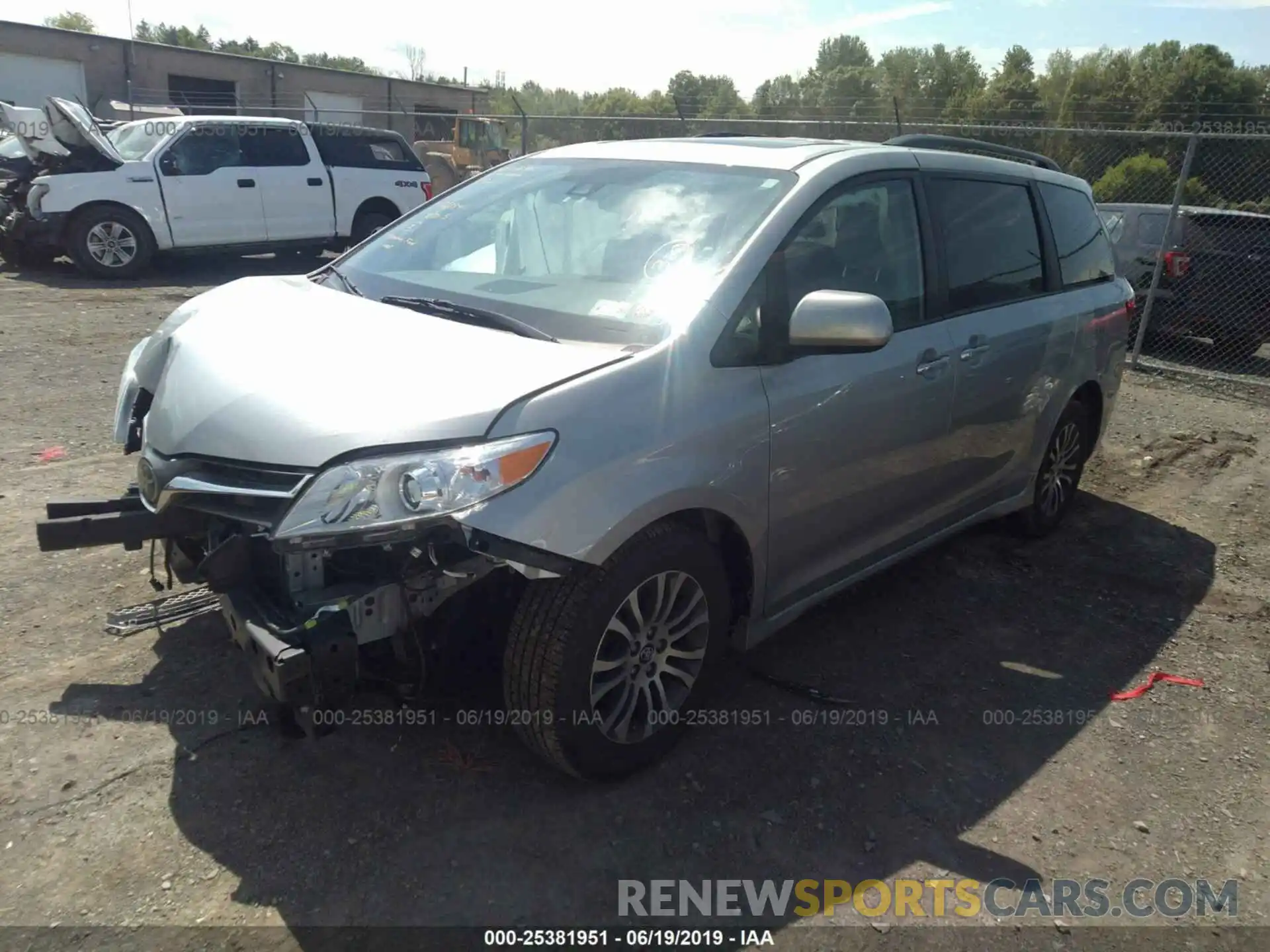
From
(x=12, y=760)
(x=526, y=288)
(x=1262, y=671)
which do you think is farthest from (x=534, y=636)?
(x=1262, y=671)

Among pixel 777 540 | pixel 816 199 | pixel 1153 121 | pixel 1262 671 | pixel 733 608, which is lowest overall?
pixel 1262 671

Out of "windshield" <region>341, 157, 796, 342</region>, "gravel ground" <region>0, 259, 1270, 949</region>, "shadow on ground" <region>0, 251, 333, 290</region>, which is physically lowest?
"gravel ground" <region>0, 259, 1270, 949</region>

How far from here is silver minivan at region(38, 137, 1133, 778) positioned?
246 cm

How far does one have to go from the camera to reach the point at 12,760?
291 cm

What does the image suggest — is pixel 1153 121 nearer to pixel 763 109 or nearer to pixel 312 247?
pixel 763 109

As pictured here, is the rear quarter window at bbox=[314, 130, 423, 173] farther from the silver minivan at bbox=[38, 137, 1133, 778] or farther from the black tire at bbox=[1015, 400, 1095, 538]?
the black tire at bbox=[1015, 400, 1095, 538]

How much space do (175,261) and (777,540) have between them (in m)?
11.9

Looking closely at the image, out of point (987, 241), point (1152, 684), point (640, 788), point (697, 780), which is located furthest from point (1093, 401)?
point (640, 788)

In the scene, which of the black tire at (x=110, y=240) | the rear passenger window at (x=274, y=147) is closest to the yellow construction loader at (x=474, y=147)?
the rear passenger window at (x=274, y=147)

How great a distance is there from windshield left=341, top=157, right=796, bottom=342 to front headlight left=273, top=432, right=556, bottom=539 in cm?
74

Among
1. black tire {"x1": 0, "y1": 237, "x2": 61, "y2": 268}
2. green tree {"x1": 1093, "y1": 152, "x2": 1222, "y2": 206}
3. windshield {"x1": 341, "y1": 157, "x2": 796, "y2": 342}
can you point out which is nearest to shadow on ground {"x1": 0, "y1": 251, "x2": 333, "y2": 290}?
black tire {"x1": 0, "y1": 237, "x2": 61, "y2": 268}

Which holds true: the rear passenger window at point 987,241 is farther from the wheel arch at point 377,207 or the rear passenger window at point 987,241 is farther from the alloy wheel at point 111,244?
the alloy wheel at point 111,244

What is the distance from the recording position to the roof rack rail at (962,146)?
4.25 meters

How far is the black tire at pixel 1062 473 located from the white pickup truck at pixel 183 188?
26.0 feet
